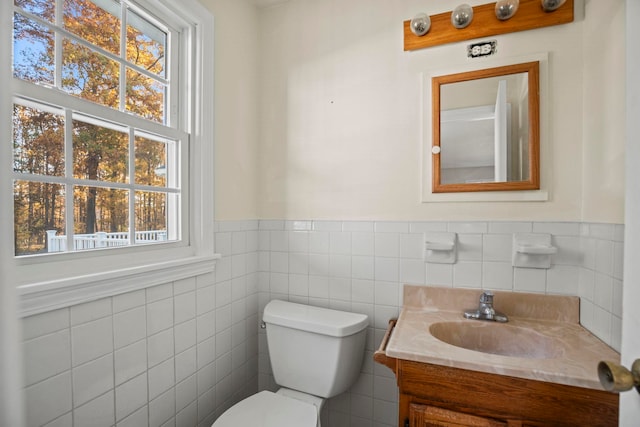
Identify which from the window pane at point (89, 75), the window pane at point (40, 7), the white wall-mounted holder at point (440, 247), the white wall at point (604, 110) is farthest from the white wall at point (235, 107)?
the white wall at point (604, 110)

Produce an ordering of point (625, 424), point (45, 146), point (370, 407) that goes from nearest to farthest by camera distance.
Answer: point (625, 424)
point (45, 146)
point (370, 407)

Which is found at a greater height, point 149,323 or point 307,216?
point 307,216

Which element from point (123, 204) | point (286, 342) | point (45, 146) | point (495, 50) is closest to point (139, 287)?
point (123, 204)

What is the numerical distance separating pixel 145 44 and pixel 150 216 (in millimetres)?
719

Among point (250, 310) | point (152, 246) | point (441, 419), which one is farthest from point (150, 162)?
point (441, 419)

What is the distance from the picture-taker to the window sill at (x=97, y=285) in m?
0.82

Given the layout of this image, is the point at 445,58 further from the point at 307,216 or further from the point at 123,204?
the point at 123,204

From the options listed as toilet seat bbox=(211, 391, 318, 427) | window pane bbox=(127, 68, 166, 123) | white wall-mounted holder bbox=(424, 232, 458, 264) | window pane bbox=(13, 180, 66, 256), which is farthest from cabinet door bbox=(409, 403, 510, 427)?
window pane bbox=(127, 68, 166, 123)

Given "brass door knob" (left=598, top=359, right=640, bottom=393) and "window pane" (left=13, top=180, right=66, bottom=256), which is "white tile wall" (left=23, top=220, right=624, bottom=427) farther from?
"brass door knob" (left=598, top=359, right=640, bottom=393)

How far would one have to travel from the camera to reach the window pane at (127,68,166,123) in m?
1.19

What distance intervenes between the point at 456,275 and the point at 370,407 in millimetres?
832

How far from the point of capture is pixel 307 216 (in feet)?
5.69

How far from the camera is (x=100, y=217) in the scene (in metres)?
1.08

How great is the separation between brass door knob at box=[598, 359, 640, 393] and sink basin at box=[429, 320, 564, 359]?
0.70 m
